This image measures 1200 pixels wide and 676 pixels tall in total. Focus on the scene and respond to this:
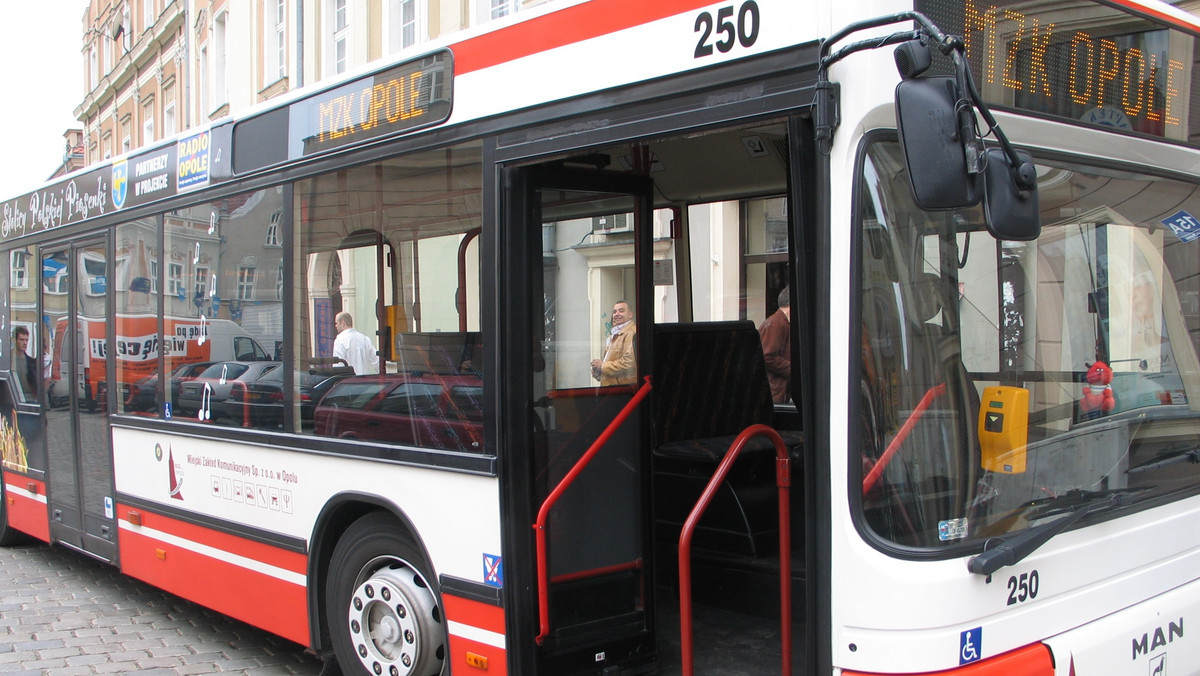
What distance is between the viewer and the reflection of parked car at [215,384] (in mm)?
5078

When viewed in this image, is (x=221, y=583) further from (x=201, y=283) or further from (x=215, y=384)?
(x=201, y=283)

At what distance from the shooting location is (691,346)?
566 cm

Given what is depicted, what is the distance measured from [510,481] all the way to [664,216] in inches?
103

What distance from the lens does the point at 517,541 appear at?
3.69m

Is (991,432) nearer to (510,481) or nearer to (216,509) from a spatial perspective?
(510,481)

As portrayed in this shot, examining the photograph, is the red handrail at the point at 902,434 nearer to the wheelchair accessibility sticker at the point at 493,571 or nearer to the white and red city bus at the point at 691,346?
the white and red city bus at the point at 691,346

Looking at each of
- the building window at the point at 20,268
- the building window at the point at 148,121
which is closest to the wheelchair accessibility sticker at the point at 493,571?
the building window at the point at 20,268

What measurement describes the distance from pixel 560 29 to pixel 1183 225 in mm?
2301

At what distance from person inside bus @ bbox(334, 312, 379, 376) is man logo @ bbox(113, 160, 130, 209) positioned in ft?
8.29

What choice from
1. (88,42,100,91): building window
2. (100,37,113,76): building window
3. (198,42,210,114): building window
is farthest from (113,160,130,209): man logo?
(88,42,100,91): building window

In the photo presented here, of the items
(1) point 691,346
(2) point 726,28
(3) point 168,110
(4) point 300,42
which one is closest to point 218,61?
(3) point 168,110

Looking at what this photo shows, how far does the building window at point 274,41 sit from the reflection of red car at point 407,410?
17.8 m

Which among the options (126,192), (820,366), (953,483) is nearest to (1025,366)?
(953,483)

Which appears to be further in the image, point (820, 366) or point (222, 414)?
point (222, 414)
